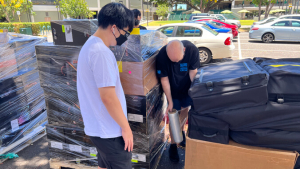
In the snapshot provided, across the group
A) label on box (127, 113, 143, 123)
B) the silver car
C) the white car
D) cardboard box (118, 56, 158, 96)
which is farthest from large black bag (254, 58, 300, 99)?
the silver car

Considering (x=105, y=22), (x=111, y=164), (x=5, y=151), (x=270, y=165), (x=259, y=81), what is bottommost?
(x=5, y=151)

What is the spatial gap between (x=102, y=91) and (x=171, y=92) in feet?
4.69

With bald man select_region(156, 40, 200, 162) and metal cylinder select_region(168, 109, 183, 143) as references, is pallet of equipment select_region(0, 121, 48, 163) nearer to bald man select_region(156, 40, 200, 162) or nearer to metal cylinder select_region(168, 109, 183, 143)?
bald man select_region(156, 40, 200, 162)

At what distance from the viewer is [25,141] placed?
3.08 m

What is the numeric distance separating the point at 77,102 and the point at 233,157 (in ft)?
5.32

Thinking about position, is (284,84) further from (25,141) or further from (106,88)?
(25,141)

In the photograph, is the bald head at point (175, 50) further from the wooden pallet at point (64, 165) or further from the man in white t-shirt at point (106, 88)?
the wooden pallet at point (64, 165)

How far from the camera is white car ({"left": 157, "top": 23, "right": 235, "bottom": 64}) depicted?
297 inches

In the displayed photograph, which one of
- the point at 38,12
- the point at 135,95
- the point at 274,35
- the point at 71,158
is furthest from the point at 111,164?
the point at 38,12

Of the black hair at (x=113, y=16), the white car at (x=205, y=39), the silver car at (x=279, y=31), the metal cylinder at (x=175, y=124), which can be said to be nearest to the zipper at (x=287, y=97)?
the metal cylinder at (x=175, y=124)

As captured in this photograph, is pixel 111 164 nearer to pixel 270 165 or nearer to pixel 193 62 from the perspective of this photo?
pixel 270 165

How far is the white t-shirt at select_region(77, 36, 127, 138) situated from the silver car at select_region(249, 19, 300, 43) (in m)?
12.6

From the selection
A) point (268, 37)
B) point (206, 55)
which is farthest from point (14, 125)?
point (268, 37)

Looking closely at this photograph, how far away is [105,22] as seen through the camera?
1.37m
